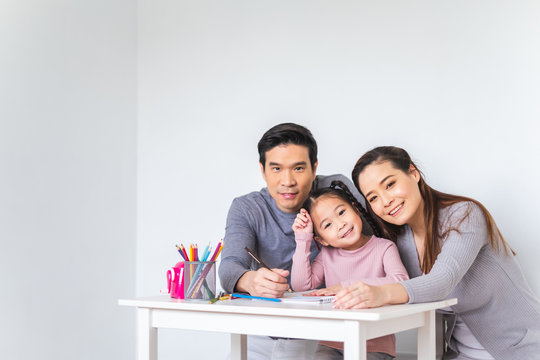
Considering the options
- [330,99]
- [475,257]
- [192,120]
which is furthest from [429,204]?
[192,120]

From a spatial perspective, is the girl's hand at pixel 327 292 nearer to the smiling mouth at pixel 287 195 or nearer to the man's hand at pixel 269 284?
the man's hand at pixel 269 284

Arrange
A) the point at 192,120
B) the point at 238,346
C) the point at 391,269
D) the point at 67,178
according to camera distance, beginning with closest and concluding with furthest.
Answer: the point at 391,269
the point at 238,346
the point at 67,178
the point at 192,120

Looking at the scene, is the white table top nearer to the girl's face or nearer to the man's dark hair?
the girl's face

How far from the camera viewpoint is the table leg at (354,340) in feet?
3.89

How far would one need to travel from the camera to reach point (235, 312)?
4.33ft

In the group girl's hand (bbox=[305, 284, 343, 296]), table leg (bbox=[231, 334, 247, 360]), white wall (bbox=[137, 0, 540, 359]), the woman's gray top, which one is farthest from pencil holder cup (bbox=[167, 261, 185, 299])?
white wall (bbox=[137, 0, 540, 359])

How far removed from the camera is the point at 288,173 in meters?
1.92

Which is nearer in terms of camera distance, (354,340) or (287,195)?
(354,340)

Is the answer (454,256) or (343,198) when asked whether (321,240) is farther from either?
(454,256)

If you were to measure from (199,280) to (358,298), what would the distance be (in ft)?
1.34

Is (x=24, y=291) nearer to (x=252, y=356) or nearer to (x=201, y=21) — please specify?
(x=252, y=356)

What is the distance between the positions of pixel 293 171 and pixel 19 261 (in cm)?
119

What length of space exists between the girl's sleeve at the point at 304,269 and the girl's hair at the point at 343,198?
0.10 metres

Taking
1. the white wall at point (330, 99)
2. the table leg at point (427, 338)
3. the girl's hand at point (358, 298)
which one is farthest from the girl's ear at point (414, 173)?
the white wall at point (330, 99)
